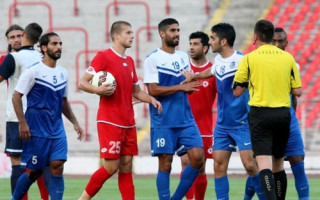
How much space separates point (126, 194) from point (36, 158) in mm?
1106

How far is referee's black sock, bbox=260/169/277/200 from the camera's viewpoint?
9.28m

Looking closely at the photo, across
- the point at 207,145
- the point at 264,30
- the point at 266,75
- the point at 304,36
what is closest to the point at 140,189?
the point at 207,145

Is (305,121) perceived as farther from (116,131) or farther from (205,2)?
(116,131)

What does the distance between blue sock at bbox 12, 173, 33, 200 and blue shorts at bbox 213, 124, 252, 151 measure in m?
2.15

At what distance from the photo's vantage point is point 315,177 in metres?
17.4

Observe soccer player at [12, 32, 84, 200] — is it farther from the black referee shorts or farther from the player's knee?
the black referee shorts

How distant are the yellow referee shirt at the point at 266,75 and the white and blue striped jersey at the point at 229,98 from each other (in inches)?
44.3

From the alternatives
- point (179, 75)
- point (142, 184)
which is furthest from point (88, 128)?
point (179, 75)

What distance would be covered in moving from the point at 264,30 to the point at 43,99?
8.53 feet

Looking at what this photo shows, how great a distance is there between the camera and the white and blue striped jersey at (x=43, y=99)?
10.3m

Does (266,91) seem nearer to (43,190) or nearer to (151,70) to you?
(151,70)

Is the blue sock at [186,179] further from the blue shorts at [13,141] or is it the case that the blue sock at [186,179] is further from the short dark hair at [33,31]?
the short dark hair at [33,31]

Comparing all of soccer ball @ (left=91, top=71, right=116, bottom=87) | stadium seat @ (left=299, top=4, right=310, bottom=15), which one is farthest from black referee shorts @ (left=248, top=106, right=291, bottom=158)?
stadium seat @ (left=299, top=4, right=310, bottom=15)

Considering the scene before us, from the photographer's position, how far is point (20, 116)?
10.2 metres
